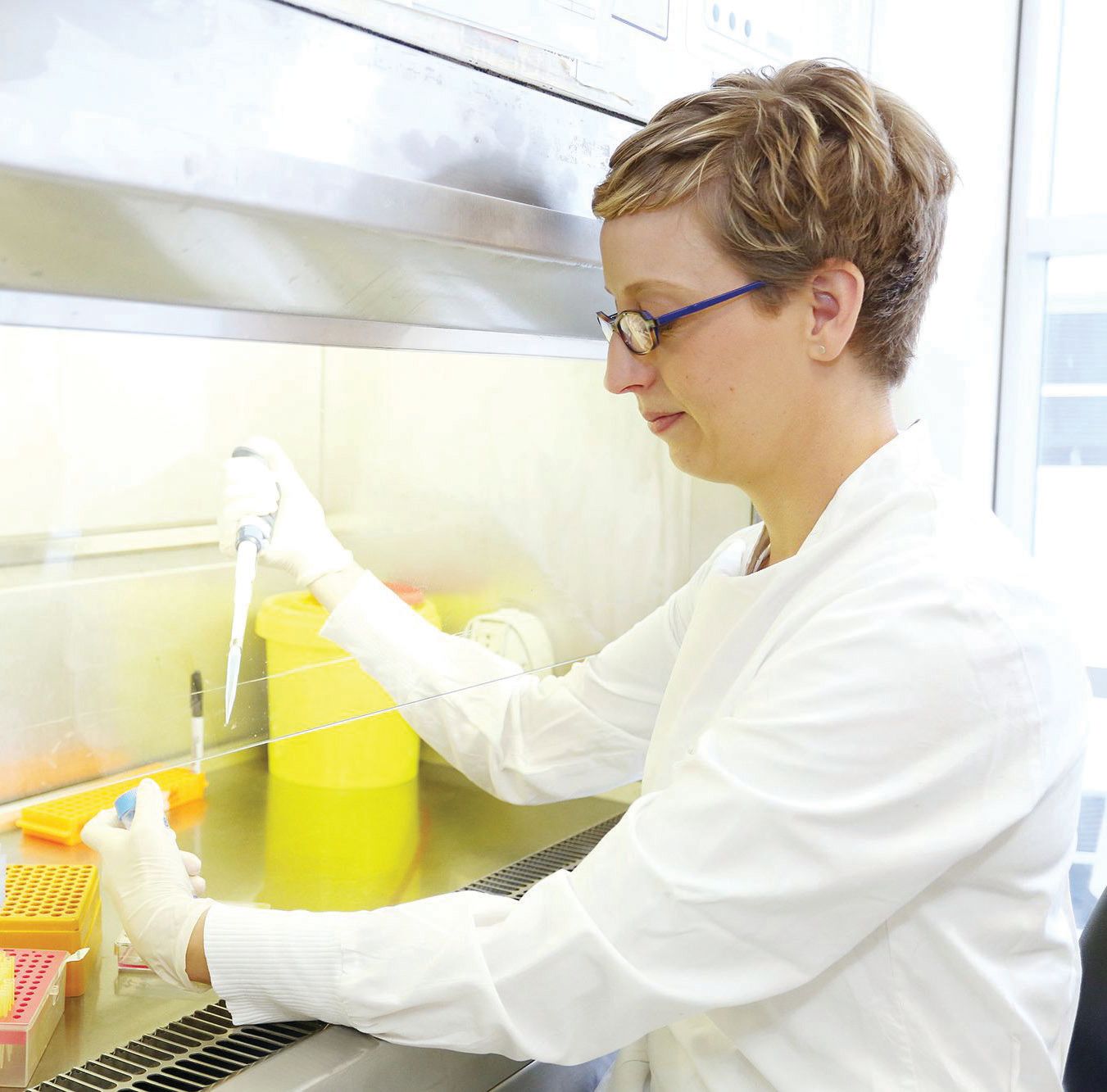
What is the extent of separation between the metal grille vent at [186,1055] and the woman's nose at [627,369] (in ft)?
2.08

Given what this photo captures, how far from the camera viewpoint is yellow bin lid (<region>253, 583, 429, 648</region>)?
1136 millimetres

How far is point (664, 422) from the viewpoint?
110cm

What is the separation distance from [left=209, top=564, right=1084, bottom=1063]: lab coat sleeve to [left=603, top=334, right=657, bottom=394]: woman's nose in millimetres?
290

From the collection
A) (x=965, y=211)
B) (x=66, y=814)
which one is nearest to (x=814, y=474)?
(x=66, y=814)

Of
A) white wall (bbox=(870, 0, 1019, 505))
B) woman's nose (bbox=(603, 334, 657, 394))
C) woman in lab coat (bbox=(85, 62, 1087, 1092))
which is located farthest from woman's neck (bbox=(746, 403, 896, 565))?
white wall (bbox=(870, 0, 1019, 505))

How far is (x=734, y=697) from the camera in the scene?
1.02 meters

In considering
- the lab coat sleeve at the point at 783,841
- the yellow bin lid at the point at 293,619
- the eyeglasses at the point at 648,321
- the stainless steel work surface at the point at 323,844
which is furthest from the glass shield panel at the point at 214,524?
the lab coat sleeve at the point at 783,841

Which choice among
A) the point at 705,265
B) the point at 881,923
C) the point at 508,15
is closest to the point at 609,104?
the point at 508,15

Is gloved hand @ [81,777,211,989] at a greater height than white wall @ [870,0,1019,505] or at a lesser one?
lesser

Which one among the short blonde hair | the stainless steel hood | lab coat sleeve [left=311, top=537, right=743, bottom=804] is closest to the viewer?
the stainless steel hood

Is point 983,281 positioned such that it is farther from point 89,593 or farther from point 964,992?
point 89,593

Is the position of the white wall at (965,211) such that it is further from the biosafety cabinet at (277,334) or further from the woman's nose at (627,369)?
the woman's nose at (627,369)

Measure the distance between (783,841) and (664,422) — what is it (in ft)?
1.38

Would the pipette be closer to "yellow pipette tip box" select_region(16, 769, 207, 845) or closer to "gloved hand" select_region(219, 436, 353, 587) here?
"gloved hand" select_region(219, 436, 353, 587)
